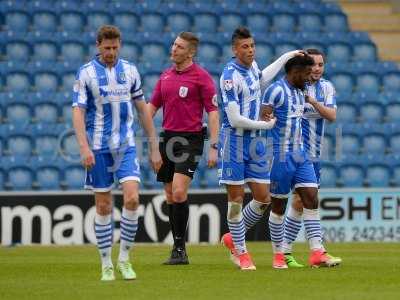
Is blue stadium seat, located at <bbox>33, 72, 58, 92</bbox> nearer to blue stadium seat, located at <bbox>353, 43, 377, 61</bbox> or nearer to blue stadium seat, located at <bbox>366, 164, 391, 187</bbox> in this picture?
blue stadium seat, located at <bbox>366, 164, 391, 187</bbox>

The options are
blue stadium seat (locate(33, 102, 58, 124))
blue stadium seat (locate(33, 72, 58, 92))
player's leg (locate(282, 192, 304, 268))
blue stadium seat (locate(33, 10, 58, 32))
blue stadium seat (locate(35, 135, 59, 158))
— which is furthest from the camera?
blue stadium seat (locate(33, 10, 58, 32))

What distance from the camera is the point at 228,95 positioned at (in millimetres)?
10445

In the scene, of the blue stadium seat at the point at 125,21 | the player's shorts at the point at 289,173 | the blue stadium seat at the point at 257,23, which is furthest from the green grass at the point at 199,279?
the blue stadium seat at the point at 257,23

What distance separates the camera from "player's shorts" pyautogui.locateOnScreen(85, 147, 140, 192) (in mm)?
9258

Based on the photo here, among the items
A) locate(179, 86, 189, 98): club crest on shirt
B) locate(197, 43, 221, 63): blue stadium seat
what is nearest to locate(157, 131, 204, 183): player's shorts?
locate(179, 86, 189, 98): club crest on shirt

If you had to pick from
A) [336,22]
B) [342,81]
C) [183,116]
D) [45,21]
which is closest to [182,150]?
[183,116]

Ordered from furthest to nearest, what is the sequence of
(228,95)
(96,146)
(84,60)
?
(84,60) → (228,95) → (96,146)

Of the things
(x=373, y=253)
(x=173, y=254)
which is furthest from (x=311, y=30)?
(x=173, y=254)

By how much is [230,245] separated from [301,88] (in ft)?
5.57

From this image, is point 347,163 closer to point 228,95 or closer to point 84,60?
point 84,60

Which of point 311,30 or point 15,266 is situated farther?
point 311,30

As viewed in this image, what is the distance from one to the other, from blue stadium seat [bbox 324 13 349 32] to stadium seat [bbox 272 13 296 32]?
0.69 metres

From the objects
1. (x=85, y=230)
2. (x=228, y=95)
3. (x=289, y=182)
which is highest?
(x=228, y=95)

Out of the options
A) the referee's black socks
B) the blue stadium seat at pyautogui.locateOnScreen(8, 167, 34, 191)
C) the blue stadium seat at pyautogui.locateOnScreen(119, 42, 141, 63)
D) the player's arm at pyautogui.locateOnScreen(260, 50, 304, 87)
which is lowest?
the blue stadium seat at pyautogui.locateOnScreen(8, 167, 34, 191)
